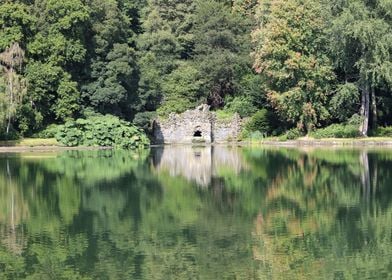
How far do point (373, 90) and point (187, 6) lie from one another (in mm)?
20146

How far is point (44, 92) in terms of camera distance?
57375 millimetres

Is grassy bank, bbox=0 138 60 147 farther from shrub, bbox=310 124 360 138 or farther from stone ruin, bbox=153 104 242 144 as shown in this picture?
shrub, bbox=310 124 360 138

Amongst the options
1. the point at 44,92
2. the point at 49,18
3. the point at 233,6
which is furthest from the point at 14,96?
the point at 233,6

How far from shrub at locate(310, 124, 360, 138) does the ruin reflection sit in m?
11.6

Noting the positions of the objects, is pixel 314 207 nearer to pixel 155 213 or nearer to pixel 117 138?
pixel 155 213

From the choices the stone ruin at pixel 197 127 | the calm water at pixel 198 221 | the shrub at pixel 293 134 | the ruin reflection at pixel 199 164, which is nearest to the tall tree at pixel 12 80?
the ruin reflection at pixel 199 164

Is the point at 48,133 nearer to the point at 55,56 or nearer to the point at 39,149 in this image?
the point at 39,149

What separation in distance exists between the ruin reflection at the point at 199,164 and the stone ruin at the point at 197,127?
47.6 ft

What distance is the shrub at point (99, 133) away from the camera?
56250 millimetres

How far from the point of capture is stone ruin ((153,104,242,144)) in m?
63.7

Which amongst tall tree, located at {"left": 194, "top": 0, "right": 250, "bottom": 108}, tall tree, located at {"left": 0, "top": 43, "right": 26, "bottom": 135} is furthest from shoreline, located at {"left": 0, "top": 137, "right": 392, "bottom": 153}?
tall tree, located at {"left": 194, "top": 0, "right": 250, "bottom": 108}

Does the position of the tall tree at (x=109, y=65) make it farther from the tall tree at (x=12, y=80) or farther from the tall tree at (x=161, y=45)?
the tall tree at (x=12, y=80)

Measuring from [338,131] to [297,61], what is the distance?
5751 millimetres

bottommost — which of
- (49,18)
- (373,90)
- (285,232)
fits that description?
(285,232)
